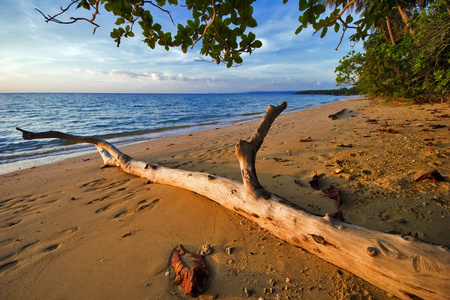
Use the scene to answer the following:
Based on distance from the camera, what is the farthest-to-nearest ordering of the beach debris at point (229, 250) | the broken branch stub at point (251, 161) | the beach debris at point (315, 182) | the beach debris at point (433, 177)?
the beach debris at point (315, 182)
the beach debris at point (433, 177)
the broken branch stub at point (251, 161)
the beach debris at point (229, 250)

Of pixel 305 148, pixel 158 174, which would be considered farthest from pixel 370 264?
pixel 305 148

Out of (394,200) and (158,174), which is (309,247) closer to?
(394,200)

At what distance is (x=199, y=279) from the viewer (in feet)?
5.40

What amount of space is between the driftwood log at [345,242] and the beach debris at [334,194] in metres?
0.90

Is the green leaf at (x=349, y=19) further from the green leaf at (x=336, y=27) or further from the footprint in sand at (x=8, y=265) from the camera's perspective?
the footprint in sand at (x=8, y=265)

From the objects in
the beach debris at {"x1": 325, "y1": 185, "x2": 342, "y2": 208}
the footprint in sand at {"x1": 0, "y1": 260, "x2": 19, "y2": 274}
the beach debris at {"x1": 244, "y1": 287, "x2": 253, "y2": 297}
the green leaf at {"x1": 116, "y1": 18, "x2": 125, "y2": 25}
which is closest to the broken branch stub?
the beach debris at {"x1": 244, "y1": 287, "x2": 253, "y2": 297}

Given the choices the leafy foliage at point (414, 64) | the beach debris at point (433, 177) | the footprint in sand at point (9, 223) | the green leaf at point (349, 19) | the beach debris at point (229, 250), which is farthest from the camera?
the leafy foliage at point (414, 64)

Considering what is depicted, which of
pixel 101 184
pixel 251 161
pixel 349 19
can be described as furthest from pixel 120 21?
pixel 101 184

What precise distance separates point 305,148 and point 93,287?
4.42 meters

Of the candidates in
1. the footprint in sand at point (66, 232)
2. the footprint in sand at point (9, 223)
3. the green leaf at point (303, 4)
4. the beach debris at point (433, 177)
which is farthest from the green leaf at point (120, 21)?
the beach debris at point (433, 177)

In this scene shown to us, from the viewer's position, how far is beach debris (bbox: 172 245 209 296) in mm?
1596

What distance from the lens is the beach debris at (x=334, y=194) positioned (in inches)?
99.1

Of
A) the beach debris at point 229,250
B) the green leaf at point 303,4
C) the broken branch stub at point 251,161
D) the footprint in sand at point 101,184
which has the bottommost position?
the footprint in sand at point 101,184

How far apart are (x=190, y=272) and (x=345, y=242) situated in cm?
126
